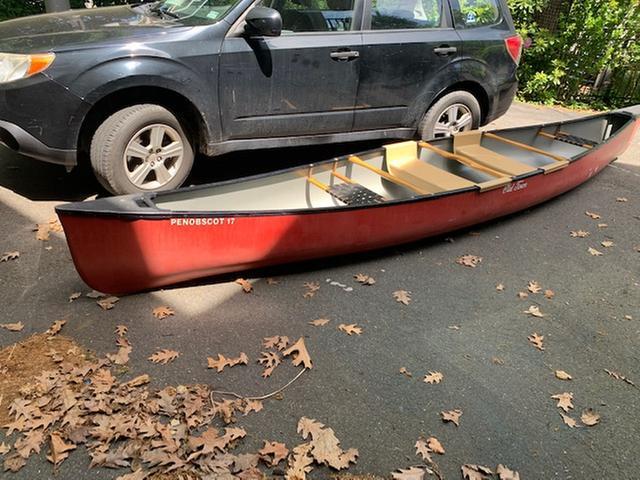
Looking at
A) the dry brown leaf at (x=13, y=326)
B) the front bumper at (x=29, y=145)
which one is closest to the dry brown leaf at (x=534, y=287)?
the dry brown leaf at (x=13, y=326)

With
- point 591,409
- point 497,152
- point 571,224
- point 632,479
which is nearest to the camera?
point 632,479

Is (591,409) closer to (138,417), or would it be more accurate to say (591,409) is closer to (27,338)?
(138,417)

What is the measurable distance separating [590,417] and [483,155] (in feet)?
10.5

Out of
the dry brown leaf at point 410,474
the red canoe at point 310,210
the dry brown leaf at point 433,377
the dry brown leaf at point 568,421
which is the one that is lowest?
the dry brown leaf at point 568,421

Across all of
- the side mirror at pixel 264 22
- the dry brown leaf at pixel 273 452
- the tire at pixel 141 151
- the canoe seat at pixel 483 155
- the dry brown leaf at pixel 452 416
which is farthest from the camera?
the canoe seat at pixel 483 155

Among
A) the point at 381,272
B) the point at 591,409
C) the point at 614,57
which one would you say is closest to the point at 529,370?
the point at 591,409

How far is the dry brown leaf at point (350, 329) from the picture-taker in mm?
3482

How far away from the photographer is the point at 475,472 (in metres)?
2.60

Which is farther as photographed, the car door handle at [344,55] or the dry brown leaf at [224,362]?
the car door handle at [344,55]

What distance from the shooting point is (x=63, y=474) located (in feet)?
7.85

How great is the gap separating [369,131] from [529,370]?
122 inches

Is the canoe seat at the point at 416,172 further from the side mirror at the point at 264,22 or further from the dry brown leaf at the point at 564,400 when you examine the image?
the dry brown leaf at the point at 564,400

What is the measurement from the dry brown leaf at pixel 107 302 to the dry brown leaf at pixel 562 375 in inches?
110

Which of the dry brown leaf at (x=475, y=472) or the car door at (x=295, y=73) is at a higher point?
the car door at (x=295, y=73)
